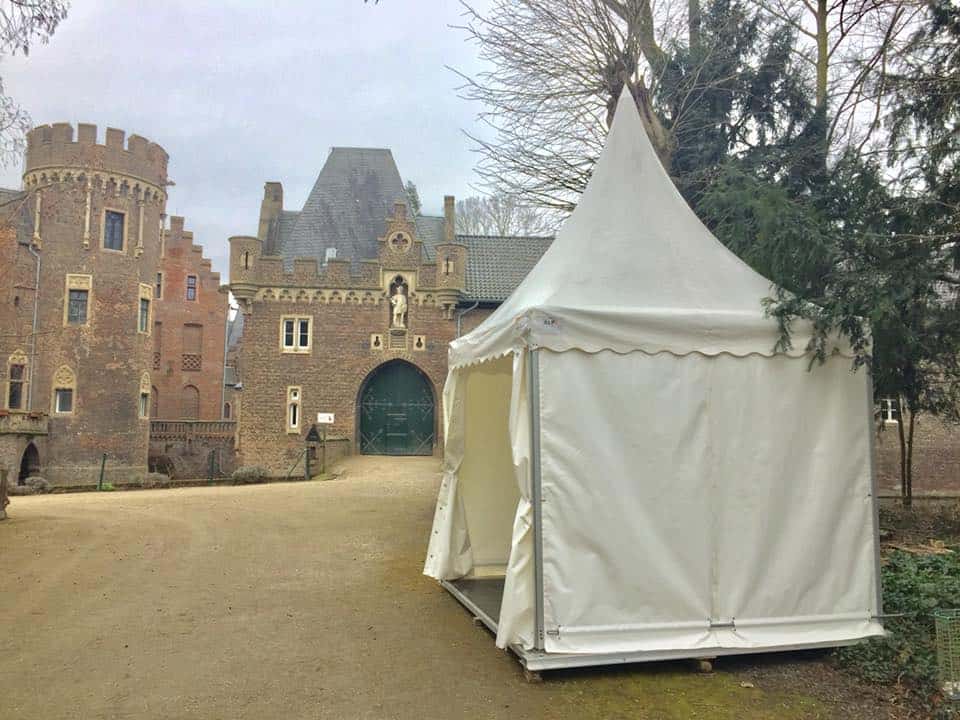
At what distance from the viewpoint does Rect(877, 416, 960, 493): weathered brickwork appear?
2873 cm

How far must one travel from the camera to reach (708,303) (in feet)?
18.5

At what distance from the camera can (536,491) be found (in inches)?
199

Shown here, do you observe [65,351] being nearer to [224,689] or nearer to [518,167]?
[518,167]

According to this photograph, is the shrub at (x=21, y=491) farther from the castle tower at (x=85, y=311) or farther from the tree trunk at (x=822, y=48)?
the tree trunk at (x=822, y=48)

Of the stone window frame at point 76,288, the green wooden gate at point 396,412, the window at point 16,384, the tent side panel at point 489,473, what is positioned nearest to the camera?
the tent side panel at point 489,473

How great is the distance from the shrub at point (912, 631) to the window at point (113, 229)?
32.4 meters

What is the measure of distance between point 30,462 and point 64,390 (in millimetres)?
3099

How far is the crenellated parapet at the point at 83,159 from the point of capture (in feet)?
102

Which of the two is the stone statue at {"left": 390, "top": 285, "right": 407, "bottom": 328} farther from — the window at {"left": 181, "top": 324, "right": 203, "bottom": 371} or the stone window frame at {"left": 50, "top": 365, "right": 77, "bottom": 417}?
the window at {"left": 181, "top": 324, "right": 203, "bottom": 371}

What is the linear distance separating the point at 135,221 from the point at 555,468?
3236 cm

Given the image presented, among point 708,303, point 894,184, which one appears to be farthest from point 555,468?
point 894,184

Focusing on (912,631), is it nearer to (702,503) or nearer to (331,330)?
(702,503)

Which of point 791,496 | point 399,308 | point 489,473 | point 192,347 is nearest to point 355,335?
point 399,308

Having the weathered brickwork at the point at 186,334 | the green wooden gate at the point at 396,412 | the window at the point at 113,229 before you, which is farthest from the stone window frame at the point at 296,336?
the weathered brickwork at the point at 186,334
